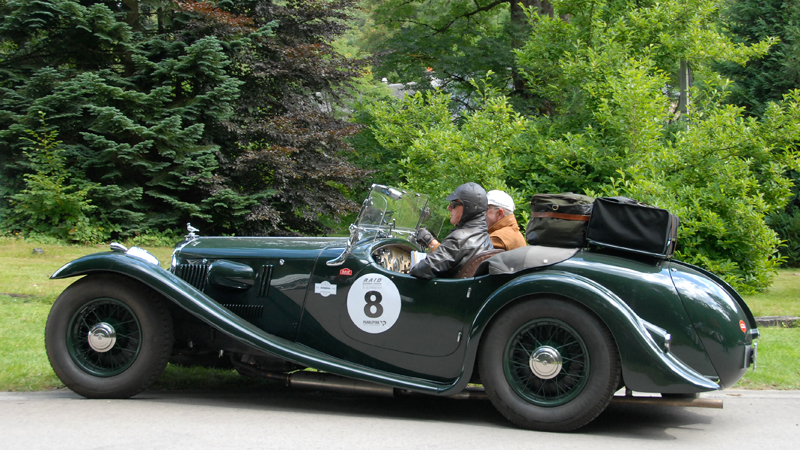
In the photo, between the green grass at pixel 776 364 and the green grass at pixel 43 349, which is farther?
the green grass at pixel 776 364

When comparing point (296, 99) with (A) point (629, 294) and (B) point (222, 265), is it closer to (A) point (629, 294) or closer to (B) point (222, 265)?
(B) point (222, 265)

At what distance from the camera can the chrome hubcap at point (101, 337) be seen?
4438 mm

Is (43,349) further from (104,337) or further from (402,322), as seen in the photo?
(402,322)

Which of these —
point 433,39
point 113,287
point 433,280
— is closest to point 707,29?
point 433,39

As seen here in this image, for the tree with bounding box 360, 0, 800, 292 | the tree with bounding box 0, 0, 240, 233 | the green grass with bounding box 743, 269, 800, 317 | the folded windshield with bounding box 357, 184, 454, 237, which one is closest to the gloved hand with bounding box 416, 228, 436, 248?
the folded windshield with bounding box 357, 184, 454, 237

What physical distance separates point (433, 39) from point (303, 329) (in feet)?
52.3

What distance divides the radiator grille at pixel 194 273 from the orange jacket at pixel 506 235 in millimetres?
2318

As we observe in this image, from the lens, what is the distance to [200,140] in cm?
1573

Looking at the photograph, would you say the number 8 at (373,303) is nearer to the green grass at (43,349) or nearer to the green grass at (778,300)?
the green grass at (43,349)

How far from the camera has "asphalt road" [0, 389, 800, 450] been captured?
357 cm

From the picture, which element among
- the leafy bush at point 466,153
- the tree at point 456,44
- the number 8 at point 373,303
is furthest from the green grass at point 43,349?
the tree at point 456,44

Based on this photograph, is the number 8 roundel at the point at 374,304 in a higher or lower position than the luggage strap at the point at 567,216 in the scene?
lower

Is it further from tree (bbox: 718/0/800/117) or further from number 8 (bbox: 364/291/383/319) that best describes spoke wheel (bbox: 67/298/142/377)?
tree (bbox: 718/0/800/117)

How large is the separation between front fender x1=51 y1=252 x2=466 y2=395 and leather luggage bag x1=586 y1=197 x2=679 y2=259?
1339mm
